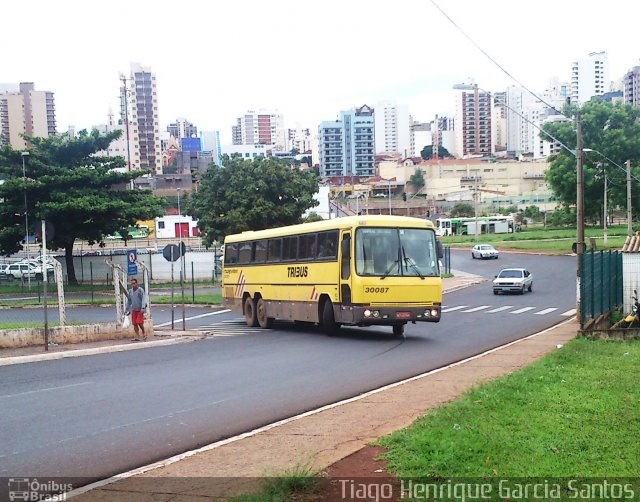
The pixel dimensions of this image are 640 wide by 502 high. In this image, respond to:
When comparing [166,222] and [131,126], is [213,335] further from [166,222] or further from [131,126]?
[131,126]

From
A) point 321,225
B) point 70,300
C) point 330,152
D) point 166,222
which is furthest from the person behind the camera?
point 330,152

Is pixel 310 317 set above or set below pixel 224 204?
below

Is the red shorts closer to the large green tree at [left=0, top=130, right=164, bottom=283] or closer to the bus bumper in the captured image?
the bus bumper

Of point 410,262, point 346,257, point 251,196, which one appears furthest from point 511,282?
point 346,257

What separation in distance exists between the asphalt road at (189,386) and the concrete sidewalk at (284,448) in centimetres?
50

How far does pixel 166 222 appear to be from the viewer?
9338 cm

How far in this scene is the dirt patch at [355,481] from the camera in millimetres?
6824

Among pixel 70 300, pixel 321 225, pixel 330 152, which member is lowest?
pixel 70 300

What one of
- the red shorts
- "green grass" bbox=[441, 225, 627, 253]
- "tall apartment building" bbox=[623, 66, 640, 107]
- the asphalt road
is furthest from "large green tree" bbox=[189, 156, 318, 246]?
"tall apartment building" bbox=[623, 66, 640, 107]

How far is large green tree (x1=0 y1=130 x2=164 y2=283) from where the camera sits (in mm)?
48094

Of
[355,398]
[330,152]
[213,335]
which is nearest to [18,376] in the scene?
[355,398]

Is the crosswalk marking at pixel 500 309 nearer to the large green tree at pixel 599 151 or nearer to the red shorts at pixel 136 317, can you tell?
the red shorts at pixel 136 317

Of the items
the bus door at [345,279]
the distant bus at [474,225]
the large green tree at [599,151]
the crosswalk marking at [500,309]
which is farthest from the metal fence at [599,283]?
the distant bus at [474,225]

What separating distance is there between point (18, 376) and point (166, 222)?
78535mm
